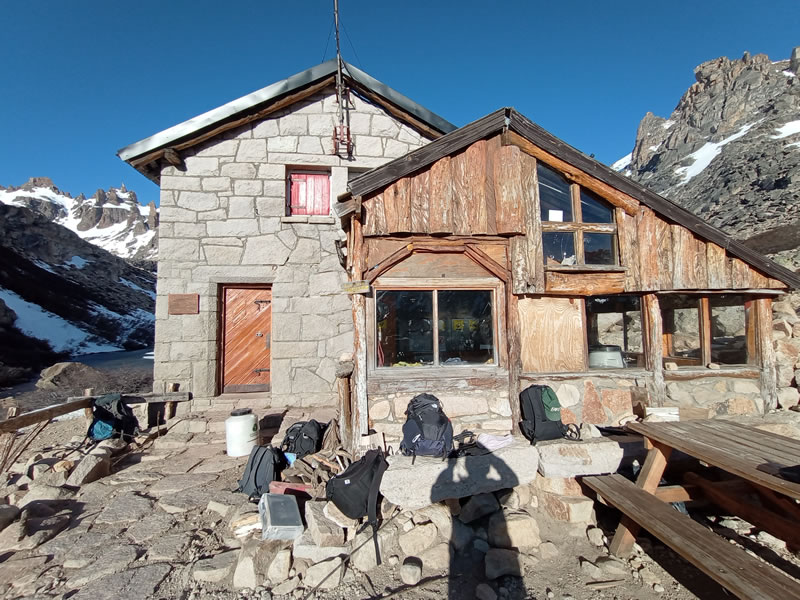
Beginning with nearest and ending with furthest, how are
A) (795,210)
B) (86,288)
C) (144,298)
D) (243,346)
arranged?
(243,346) → (795,210) → (86,288) → (144,298)

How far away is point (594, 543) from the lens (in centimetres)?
394

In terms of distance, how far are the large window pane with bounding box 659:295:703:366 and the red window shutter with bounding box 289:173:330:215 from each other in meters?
6.23

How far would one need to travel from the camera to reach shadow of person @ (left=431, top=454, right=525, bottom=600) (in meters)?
3.40

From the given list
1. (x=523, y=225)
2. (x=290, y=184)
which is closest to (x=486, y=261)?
(x=523, y=225)

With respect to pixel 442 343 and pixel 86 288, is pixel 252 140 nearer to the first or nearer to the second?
pixel 442 343

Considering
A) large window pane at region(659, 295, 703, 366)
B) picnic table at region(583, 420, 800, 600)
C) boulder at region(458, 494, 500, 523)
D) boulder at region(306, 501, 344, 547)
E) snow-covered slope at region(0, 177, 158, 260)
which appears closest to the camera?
picnic table at region(583, 420, 800, 600)

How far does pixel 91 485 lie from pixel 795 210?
1026 inches

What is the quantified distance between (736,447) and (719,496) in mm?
1188

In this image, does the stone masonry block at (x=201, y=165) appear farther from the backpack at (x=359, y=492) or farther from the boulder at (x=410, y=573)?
the boulder at (x=410, y=573)

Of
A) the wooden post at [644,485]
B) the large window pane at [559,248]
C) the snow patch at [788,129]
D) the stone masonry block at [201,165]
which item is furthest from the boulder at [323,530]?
the snow patch at [788,129]

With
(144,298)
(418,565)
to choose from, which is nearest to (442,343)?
(418,565)

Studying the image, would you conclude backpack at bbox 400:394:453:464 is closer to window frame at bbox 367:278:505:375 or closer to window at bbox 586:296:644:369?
window frame at bbox 367:278:505:375

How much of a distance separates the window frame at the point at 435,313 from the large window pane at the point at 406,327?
0.07 m

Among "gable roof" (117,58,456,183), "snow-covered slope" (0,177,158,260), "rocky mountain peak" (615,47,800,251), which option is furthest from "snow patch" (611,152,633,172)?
"snow-covered slope" (0,177,158,260)
